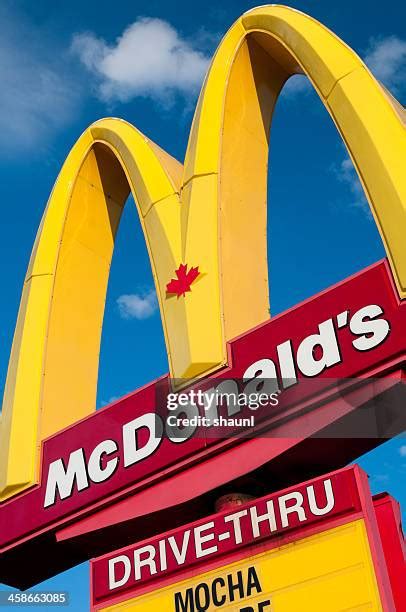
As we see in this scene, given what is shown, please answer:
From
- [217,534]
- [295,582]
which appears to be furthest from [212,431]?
[295,582]

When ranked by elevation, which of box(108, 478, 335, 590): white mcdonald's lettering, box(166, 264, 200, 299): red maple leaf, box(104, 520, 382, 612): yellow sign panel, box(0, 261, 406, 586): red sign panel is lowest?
box(104, 520, 382, 612): yellow sign panel

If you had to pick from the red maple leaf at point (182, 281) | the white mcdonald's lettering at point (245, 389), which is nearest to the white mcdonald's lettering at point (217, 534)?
the white mcdonald's lettering at point (245, 389)

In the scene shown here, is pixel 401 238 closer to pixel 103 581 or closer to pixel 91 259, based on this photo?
pixel 103 581

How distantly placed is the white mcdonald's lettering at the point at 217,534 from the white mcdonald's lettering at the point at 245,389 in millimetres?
1559

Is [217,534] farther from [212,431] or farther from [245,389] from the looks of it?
[245,389]

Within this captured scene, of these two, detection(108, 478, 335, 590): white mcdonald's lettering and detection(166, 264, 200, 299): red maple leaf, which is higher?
detection(166, 264, 200, 299): red maple leaf

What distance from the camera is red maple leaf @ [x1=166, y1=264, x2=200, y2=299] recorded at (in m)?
9.89

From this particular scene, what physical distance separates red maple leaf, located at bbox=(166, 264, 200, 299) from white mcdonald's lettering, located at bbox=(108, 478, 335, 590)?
3369 millimetres

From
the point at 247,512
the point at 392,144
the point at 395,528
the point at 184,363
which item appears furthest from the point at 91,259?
the point at 395,528

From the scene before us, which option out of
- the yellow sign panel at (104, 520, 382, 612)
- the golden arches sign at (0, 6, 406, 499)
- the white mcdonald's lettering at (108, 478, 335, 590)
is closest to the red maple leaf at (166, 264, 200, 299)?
the golden arches sign at (0, 6, 406, 499)

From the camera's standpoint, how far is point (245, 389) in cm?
864

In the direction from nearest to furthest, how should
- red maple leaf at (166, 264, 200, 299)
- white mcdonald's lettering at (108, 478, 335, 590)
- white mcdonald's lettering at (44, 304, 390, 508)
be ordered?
white mcdonald's lettering at (108, 478, 335, 590), white mcdonald's lettering at (44, 304, 390, 508), red maple leaf at (166, 264, 200, 299)

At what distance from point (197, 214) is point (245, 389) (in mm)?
2743

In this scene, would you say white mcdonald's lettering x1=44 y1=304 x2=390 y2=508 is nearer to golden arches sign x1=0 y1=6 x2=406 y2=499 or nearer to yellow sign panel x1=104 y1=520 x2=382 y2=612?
golden arches sign x1=0 y1=6 x2=406 y2=499
